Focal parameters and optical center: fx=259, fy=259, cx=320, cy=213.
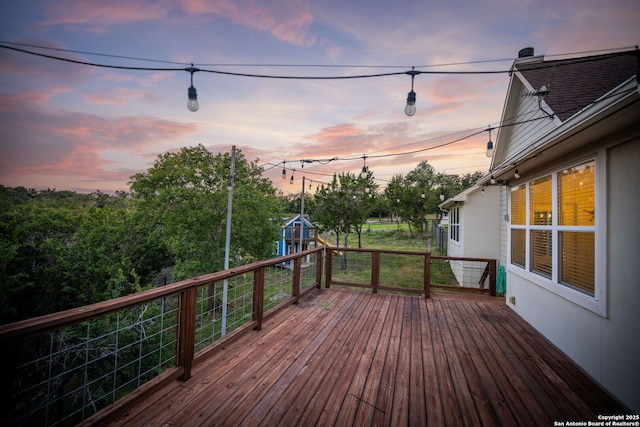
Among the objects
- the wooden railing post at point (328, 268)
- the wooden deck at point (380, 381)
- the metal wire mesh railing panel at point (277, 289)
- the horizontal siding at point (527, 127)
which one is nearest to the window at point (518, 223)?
the horizontal siding at point (527, 127)

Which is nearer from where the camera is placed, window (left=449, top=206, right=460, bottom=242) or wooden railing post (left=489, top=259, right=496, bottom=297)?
wooden railing post (left=489, top=259, right=496, bottom=297)

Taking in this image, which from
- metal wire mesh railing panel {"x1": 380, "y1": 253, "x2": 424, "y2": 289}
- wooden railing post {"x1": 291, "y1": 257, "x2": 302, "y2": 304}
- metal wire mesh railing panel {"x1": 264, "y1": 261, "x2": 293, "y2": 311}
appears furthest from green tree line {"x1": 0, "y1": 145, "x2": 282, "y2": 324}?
wooden railing post {"x1": 291, "y1": 257, "x2": 302, "y2": 304}

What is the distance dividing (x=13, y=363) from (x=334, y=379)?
212 cm

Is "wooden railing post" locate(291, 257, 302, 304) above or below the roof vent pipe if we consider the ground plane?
below

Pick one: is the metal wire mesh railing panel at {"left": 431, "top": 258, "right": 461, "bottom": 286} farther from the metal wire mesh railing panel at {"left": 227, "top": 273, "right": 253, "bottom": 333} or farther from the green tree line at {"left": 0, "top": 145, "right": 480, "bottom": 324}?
the metal wire mesh railing panel at {"left": 227, "top": 273, "right": 253, "bottom": 333}

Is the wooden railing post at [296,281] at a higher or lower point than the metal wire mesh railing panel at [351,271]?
higher

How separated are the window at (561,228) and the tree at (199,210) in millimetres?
8606

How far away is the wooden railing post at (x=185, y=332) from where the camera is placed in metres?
2.27

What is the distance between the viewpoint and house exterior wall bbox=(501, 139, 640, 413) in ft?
6.73

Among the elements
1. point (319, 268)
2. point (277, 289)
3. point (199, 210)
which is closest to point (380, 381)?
point (319, 268)

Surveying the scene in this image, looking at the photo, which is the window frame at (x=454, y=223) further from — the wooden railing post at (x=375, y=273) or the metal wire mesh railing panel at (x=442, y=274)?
the wooden railing post at (x=375, y=273)

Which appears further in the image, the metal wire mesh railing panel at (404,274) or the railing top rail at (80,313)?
the metal wire mesh railing panel at (404,274)

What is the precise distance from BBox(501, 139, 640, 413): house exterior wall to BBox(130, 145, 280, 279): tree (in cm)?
941

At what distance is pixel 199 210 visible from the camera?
9852 mm
